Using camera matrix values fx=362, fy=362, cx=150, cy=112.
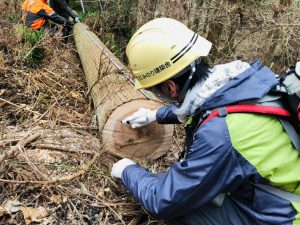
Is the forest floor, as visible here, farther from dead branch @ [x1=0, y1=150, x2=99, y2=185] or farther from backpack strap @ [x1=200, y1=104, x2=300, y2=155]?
backpack strap @ [x1=200, y1=104, x2=300, y2=155]

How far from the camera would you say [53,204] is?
2.54 meters

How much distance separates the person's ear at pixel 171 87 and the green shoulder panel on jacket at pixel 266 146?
1.41ft

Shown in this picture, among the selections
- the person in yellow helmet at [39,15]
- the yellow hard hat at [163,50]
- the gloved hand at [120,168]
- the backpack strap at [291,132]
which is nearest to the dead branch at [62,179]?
the gloved hand at [120,168]

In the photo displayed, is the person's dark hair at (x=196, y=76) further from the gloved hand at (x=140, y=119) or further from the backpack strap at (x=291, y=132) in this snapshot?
the gloved hand at (x=140, y=119)

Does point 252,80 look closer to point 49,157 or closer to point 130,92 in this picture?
point 130,92

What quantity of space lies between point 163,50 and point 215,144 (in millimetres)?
666

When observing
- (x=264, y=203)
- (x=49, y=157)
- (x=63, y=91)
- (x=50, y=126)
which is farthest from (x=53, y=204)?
(x=63, y=91)

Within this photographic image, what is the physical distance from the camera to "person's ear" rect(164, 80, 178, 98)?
2.22 metres

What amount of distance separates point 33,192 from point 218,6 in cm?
397

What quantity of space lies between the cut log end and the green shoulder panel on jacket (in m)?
1.15

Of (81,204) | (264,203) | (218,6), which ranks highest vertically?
(218,6)

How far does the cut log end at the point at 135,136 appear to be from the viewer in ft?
9.57

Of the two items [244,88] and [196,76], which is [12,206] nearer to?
[196,76]

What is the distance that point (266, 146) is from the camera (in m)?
1.93
